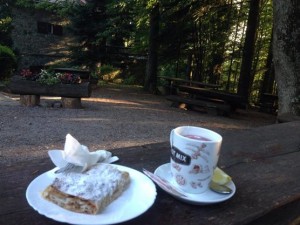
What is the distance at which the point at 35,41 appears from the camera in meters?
20.9

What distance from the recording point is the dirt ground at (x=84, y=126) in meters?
5.54

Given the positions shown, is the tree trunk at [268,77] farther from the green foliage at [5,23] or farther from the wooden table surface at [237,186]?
the wooden table surface at [237,186]

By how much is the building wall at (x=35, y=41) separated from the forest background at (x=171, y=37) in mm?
599

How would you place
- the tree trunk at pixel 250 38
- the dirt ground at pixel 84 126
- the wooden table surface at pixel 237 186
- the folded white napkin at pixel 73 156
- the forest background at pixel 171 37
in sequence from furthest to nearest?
the forest background at pixel 171 37
the tree trunk at pixel 250 38
the dirt ground at pixel 84 126
the folded white napkin at pixel 73 156
the wooden table surface at pixel 237 186

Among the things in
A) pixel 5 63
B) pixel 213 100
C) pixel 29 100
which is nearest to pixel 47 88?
pixel 29 100

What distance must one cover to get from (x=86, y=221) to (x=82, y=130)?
230 inches

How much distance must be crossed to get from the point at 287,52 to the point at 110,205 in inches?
233

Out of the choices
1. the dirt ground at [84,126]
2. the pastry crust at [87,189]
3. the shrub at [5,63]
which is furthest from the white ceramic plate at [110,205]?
the shrub at [5,63]

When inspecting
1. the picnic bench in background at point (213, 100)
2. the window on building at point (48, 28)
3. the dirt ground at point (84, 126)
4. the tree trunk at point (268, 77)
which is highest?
the window on building at point (48, 28)

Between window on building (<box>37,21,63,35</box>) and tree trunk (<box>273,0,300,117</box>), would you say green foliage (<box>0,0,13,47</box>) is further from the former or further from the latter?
tree trunk (<box>273,0,300,117</box>)

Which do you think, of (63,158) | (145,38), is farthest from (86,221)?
(145,38)

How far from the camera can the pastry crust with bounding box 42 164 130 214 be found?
3.38ft

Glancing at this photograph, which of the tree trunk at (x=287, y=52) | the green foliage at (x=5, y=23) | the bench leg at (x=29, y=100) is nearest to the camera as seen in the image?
the tree trunk at (x=287, y=52)

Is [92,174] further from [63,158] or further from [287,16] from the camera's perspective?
[287,16]
